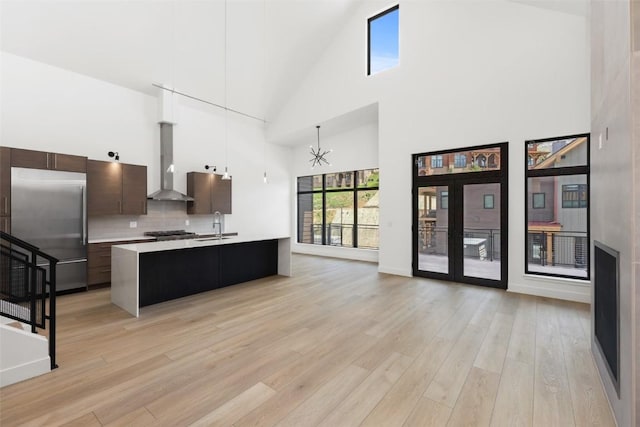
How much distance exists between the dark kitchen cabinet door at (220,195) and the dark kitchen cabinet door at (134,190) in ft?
5.29

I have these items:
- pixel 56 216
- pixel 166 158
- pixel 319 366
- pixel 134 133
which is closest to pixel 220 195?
pixel 166 158

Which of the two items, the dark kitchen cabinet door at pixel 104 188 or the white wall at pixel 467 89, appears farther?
the dark kitchen cabinet door at pixel 104 188

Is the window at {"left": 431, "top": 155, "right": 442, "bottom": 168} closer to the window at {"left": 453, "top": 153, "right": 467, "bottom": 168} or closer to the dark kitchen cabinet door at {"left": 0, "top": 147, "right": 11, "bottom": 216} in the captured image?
the window at {"left": 453, "top": 153, "right": 467, "bottom": 168}

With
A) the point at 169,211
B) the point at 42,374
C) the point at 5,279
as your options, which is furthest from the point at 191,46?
the point at 42,374

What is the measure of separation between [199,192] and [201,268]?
9.13 ft

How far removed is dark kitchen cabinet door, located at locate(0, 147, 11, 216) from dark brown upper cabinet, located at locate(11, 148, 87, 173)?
0.06 meters

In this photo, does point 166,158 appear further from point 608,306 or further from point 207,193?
point 608,306

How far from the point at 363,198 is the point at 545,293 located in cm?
457

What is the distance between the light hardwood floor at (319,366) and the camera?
74.5 inches

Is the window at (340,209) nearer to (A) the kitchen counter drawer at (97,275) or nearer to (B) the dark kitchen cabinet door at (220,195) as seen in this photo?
(B) the dark kitchen cabinet door at (220,195)

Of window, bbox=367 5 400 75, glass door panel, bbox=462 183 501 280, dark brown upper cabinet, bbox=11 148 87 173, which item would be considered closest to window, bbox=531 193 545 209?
glass door panel, bbox=462 183 501 280

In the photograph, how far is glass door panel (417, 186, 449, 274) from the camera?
18.1ft

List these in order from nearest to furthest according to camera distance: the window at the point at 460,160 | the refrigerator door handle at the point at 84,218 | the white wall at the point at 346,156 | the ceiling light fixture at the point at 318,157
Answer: the refrigerator door handle at the point at 84,218
the window at the point at 460,160
the white wall at the point at 346,156
the ceiling light fixture at the point at 318,157

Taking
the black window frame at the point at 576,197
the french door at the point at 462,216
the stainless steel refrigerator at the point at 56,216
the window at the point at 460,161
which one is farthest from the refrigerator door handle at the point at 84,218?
the black window frame at the point at 576,197
